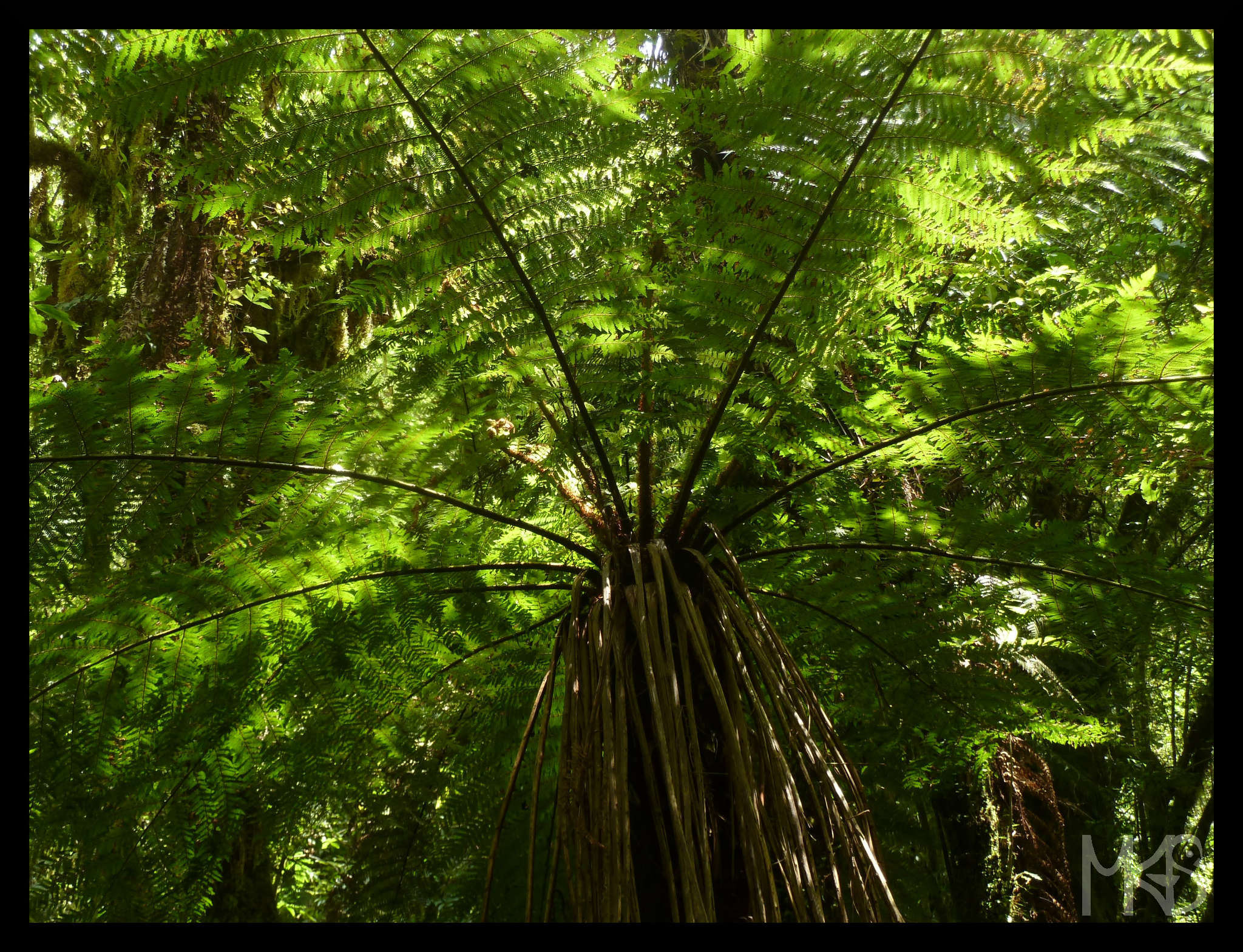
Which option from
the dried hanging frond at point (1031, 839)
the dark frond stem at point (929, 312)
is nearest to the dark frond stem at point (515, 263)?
the dark frond stem at point (929, 312)

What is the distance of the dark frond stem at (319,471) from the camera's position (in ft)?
3.06

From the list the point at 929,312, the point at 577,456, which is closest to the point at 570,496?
the point at 577,456

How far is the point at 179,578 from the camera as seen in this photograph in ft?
3.24

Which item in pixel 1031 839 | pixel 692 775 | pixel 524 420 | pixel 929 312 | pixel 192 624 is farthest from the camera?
pixel 929 312

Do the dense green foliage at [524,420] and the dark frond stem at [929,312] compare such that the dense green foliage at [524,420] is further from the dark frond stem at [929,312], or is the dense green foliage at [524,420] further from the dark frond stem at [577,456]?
the dark frond stem at [929,312]

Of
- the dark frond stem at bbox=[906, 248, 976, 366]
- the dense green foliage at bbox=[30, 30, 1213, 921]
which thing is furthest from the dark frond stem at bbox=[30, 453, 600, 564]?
the dark frond stem at bbox=[906, 248, 976, 366]

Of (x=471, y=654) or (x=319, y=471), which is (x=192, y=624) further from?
(x=471, y=654)

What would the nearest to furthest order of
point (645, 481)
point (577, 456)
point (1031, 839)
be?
point (645, 481)
point (577, 456)
point (1031, 839)

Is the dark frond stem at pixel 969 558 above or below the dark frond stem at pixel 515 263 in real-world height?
below

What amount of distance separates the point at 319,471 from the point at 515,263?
416 mm

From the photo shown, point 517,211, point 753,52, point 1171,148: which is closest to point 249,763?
point 517,211

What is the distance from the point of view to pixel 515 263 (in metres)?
1.05

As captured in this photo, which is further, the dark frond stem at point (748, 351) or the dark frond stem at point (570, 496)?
the dark frond stem at point (570, 496)

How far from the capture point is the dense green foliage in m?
0.92
